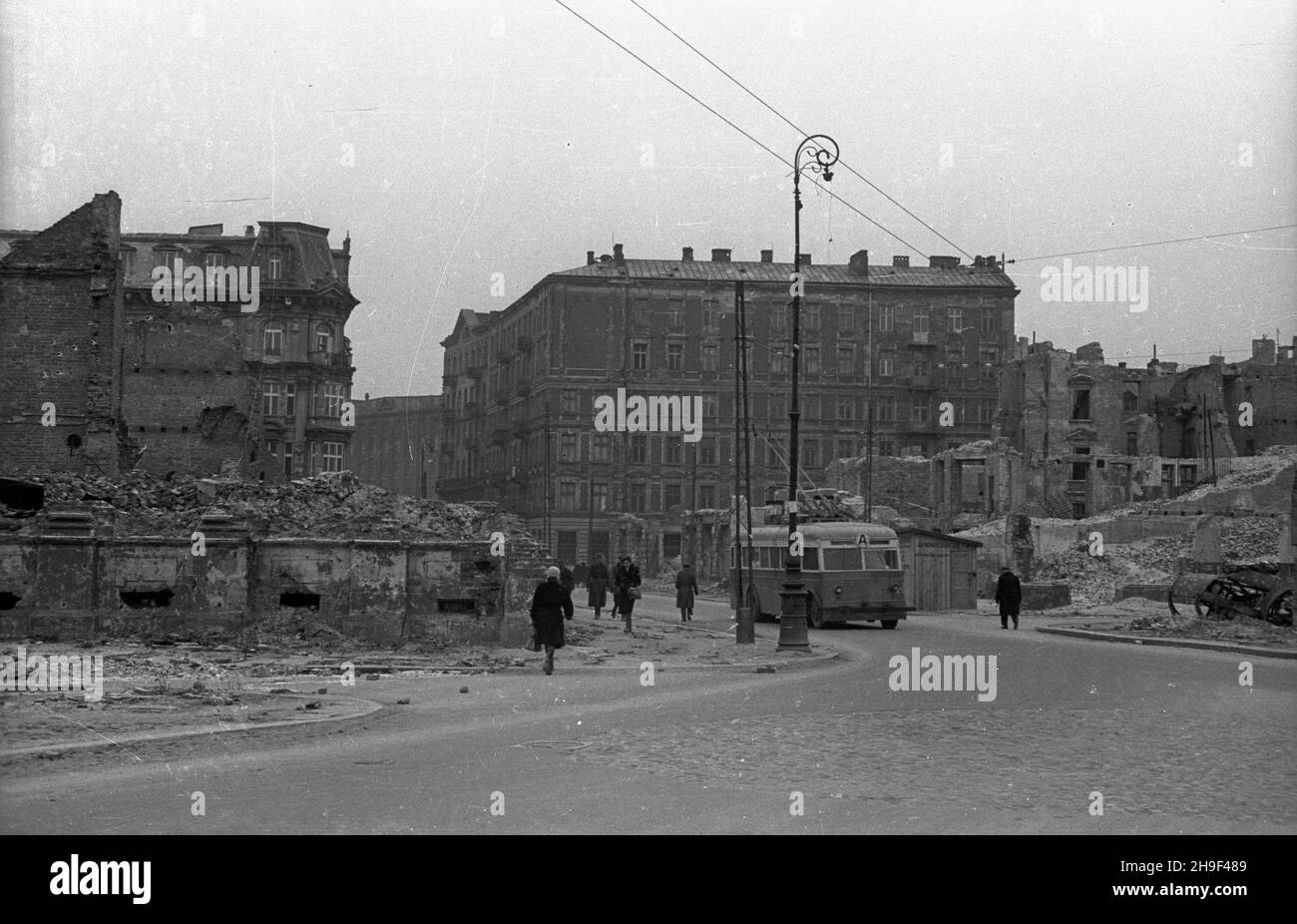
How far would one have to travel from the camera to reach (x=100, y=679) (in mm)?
17031

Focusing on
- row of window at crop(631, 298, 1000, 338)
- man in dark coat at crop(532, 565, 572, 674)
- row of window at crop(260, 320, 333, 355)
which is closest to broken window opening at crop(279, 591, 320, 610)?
man in dark coat at crop(532, 565, 572, 674)

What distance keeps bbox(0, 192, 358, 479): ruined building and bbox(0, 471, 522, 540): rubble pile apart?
24.3 ft

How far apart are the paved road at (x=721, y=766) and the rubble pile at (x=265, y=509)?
21.3 feet

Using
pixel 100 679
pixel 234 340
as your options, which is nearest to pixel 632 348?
pixel 234 340

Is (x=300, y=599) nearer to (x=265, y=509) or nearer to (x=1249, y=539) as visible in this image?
(x=265, y=509)

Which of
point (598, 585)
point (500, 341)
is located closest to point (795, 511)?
point (598, 585)

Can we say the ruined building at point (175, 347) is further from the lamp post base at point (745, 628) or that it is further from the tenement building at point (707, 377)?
the tenement building at point (707, 377)

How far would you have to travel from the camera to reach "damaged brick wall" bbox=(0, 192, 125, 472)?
35938mm

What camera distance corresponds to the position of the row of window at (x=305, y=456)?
6350 centimetres

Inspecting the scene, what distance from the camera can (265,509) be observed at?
25.5 m

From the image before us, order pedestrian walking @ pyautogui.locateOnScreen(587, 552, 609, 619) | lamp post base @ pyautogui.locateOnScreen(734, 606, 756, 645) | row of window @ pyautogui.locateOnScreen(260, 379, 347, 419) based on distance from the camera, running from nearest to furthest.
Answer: lamp post base @ pyautogui.locateOnScreen(734, 606, 756, 645), pedestrian walking @ pyautogui.locateOnScreen(587, 552, 609, 619), row of window @ pyautogui.locateOnScreen(260, 379, 347, 419)

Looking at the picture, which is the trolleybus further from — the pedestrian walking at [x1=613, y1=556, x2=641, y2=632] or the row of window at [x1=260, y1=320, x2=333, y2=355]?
the row of window at [x1=260, y1=320, x2=333, y2=355]
